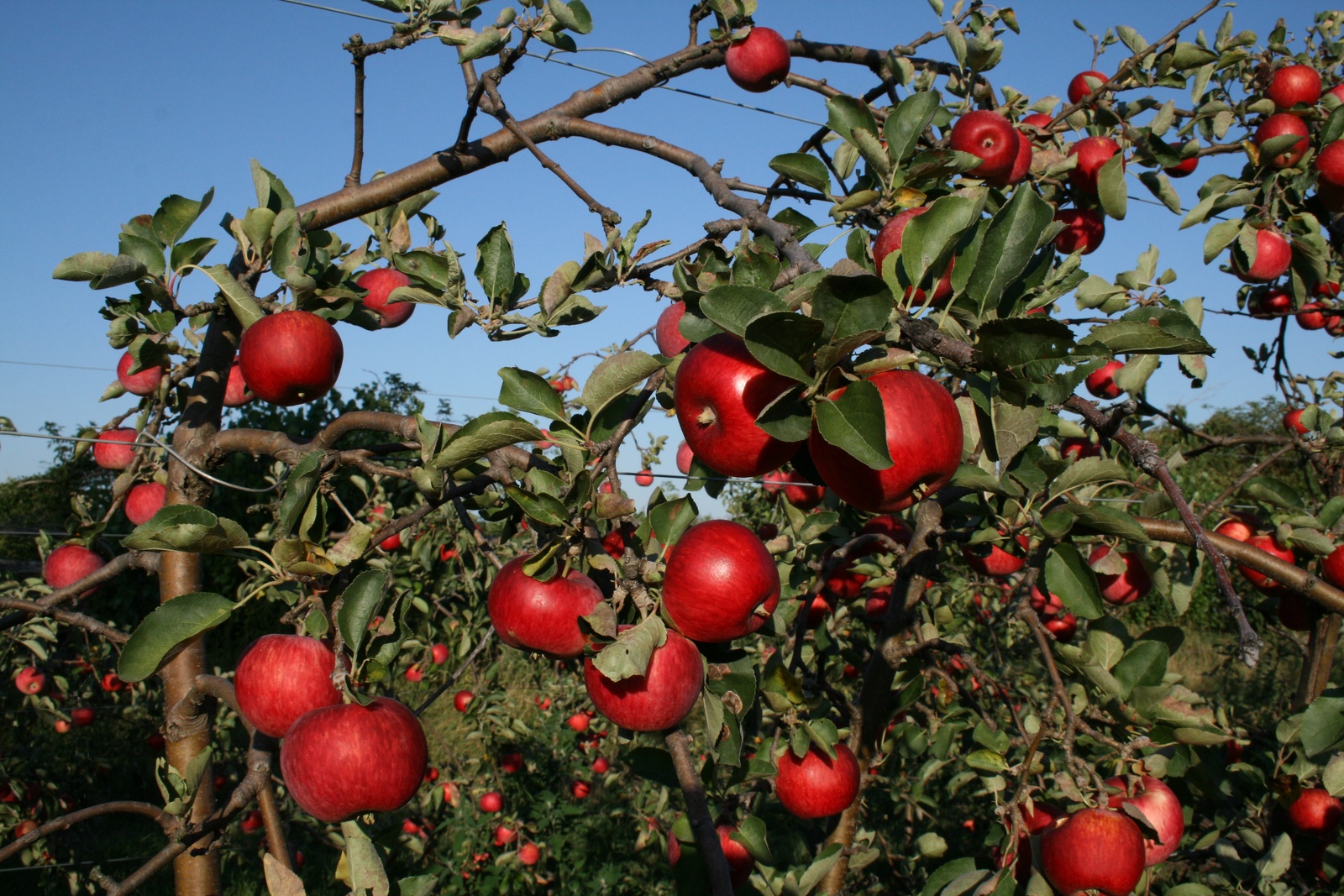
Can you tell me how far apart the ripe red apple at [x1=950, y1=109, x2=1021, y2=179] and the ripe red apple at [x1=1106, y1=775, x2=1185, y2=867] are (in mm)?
1221

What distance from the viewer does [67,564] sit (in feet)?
9.00

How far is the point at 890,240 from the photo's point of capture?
107 centimetres

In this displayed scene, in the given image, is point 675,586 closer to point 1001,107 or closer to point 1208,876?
point 1001,107

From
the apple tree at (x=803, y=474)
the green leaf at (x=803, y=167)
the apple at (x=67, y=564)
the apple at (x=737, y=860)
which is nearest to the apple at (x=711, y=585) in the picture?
the apple tree at (x=803, y=474)

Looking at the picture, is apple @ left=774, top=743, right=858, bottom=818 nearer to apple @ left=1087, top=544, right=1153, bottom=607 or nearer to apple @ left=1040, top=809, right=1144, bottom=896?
apple @ left=1040, top=809, right=1144, bottom=896

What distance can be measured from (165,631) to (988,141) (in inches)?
63.4

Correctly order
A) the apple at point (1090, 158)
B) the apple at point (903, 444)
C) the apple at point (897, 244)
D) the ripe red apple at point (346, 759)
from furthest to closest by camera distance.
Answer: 1. the apple at point (1090, 158)
2. the ripe red apple at point (346, 759)
3. the apple at point (897, 244)
4. the apple at point (903, 444)

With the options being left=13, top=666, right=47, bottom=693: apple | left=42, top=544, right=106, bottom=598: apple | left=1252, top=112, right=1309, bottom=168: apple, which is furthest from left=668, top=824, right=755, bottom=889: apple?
left=13, top=666, right=47, bottom=693: apple

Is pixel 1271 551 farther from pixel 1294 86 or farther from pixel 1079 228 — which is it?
pixel 1294 86

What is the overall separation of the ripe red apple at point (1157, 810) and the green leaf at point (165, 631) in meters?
1.60

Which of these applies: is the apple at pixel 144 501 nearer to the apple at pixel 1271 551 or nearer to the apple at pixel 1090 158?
the apple at pixel 1090 158

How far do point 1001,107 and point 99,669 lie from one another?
4599 millimetres

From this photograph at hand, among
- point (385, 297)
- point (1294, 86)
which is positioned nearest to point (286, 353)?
point (385, 297)

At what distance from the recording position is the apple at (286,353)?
1544 millimetres
